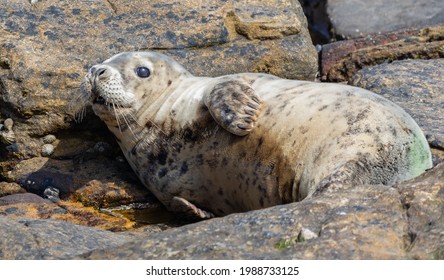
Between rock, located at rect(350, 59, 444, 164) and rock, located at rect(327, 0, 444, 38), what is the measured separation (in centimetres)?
159

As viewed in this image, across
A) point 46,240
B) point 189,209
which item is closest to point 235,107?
point 189,209

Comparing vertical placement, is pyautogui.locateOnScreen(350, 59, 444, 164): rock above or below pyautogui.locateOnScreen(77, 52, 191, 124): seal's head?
below

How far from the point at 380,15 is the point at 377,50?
1.39 meters

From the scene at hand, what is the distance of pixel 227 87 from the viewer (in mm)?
7277

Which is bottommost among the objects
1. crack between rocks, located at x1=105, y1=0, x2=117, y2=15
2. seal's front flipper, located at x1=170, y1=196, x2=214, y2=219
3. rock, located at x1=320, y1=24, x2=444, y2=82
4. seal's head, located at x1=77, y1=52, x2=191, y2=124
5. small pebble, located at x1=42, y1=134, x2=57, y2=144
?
seal's front flipper, located at x1=170, y1=196, x2=214, y2=219

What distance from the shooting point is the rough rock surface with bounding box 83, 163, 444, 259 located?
184 inches

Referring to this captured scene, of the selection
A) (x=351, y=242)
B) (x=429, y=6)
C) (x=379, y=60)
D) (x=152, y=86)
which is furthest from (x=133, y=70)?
(x=429, y=6)

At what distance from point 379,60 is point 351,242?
5204mm

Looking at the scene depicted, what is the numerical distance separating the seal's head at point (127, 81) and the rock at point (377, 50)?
7.21ft

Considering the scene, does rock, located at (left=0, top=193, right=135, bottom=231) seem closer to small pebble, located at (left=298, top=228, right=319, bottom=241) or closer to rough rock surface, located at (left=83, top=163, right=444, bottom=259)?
rough rock surface, located at (left=83, top=163, right=444, bottom=259)

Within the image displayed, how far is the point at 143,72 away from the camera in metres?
7.92

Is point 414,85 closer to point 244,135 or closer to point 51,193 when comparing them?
point 244,135

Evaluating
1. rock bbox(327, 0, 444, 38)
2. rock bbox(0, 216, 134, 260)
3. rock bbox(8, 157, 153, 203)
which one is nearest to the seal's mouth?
rock bbox(8, 157, 153, 203)

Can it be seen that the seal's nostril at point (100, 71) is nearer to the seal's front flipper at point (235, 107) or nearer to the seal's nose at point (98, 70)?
the seal's nose at point (98, 70)
